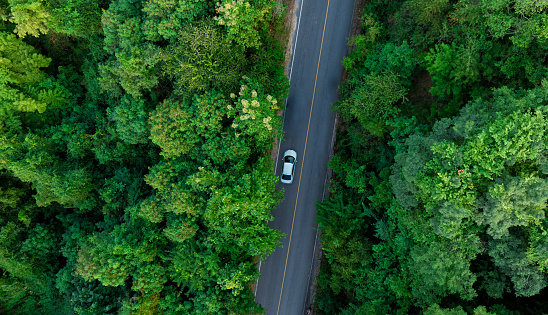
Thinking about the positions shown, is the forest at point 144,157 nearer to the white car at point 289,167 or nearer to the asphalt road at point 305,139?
the asphalt road at point 305,139

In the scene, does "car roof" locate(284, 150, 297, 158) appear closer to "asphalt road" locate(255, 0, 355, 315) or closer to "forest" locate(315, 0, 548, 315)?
"asphalt road" locate(255, 0, 355, 315)

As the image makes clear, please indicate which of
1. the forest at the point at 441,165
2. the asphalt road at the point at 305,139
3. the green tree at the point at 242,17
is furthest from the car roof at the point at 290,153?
the green tree at the point at 242,17

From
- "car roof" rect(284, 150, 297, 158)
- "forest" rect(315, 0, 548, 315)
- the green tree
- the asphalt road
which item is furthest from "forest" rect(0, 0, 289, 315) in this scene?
"forest" rect(315, 0, 548, 315)

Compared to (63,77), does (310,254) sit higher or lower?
lower

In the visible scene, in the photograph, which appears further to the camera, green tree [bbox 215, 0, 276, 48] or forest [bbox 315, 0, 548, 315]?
green tree [bbox 215, 0, 276, 48]

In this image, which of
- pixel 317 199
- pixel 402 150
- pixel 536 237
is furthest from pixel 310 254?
pixel 536 237

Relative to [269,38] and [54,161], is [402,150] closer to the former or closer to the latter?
[269,38]
